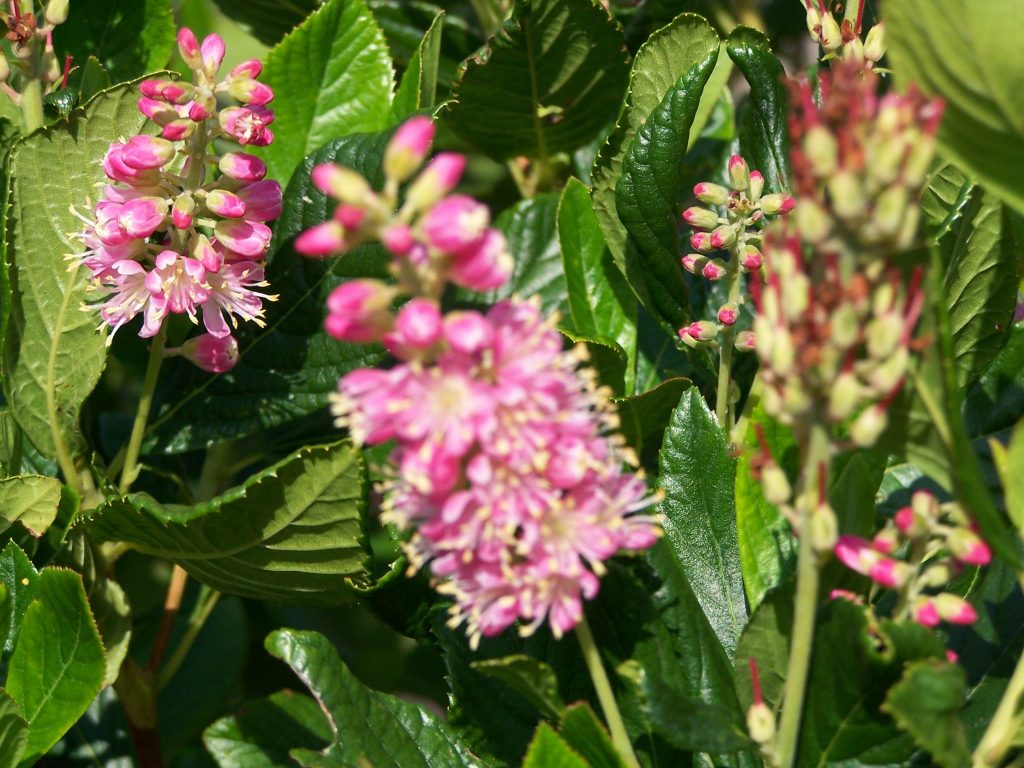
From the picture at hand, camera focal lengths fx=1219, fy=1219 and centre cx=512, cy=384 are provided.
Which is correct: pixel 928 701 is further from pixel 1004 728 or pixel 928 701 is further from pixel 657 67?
pixel 657 67

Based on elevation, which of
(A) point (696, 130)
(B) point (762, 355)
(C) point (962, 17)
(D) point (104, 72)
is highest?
(C) point (962, 17)

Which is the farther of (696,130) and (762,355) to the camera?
(696,130)

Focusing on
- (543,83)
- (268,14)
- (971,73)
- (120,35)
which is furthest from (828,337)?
(268,14)

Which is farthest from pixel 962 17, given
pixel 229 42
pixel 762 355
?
pixel 229 42

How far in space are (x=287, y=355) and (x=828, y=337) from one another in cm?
115

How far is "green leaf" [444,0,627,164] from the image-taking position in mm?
2068

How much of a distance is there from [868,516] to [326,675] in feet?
2.12

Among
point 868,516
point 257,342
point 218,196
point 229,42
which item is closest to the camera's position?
point 868,516

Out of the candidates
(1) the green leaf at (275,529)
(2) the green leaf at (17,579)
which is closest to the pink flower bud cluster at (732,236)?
(1) the green leaf at (275,529)

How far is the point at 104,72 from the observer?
84.7 inches

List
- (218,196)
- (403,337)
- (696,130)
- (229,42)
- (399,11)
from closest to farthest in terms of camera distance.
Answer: (403,337) < (218,196) < (696,130) < (399,11) < (229,42)

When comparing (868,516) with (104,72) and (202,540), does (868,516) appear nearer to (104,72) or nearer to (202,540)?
(202,540)

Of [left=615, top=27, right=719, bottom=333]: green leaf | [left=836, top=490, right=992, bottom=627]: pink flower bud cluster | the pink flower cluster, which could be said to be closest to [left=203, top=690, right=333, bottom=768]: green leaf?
the pink flower cluster

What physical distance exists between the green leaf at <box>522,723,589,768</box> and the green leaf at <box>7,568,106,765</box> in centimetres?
63
